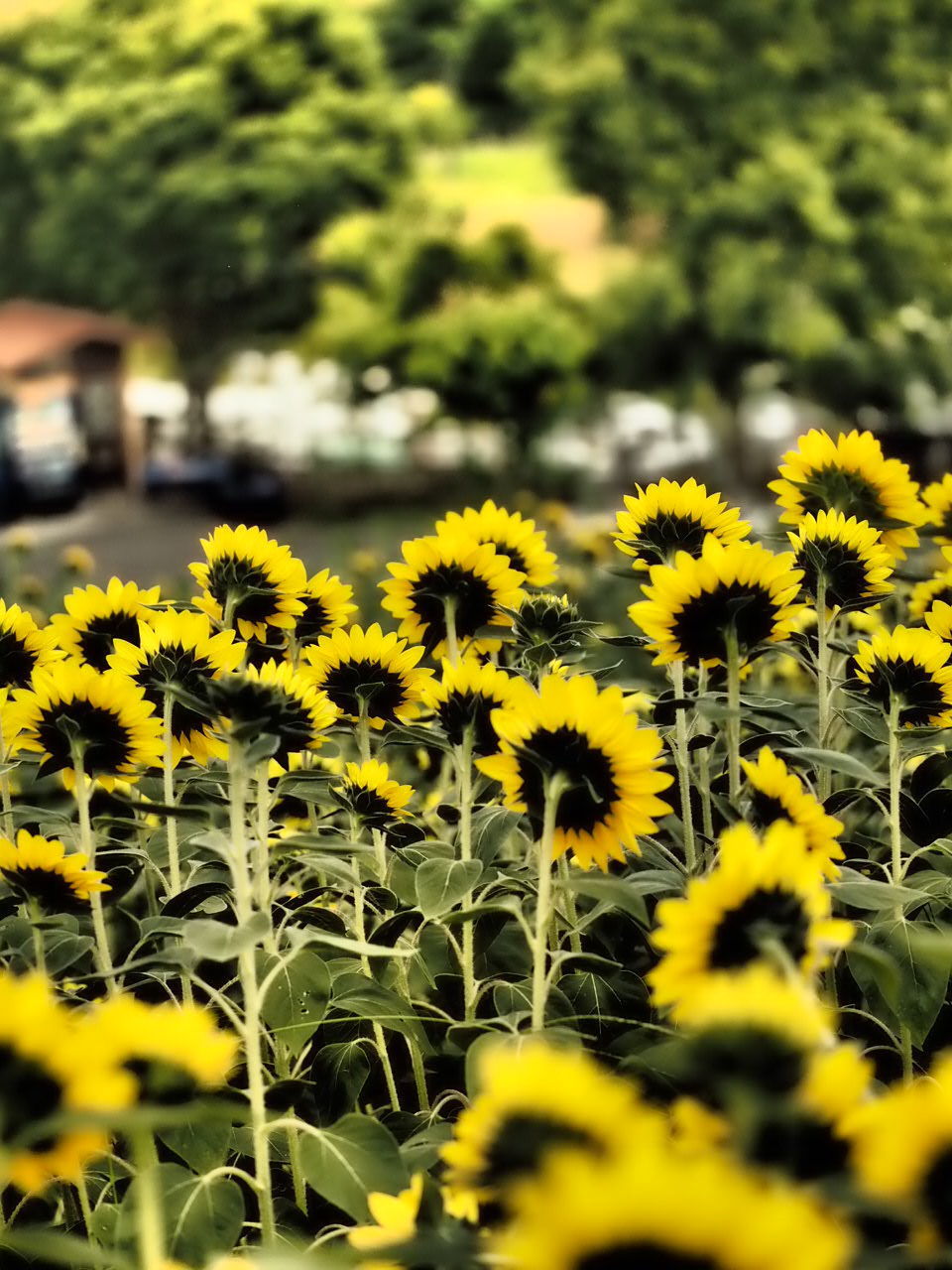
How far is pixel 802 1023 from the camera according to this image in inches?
18.5

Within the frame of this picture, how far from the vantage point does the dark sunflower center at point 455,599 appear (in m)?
1.26

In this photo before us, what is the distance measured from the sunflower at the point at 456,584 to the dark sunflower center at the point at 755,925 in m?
0.65

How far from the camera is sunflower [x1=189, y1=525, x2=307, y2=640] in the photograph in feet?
4.13

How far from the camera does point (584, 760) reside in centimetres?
85

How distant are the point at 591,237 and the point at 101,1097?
51.1 ft

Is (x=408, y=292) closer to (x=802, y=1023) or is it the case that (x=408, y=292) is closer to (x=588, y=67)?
(x=588, y=67)

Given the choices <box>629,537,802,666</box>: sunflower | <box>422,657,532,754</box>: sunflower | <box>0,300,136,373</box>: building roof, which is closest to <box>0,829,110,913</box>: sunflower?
<box>422,657,532,754</box>: sunflower

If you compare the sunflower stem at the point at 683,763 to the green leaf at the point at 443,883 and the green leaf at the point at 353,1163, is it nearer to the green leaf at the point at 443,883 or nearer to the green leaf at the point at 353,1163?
the green leaf at the point at 443,883

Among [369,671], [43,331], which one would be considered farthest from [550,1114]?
[43,331]

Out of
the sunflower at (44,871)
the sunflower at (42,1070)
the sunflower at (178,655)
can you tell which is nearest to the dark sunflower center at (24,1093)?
the sunflower at (42,1070)

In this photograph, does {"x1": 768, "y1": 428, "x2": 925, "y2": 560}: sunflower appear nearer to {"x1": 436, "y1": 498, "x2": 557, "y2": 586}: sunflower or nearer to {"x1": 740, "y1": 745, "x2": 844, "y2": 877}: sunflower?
{"x1": 436, "y1": 498, "x2": 557, "y2": 586}: sunflower

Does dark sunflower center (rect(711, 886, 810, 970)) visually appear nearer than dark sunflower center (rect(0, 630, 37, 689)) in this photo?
Yes

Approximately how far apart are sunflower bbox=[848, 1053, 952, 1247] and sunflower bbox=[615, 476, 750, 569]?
750mm

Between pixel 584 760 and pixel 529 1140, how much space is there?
39cm
